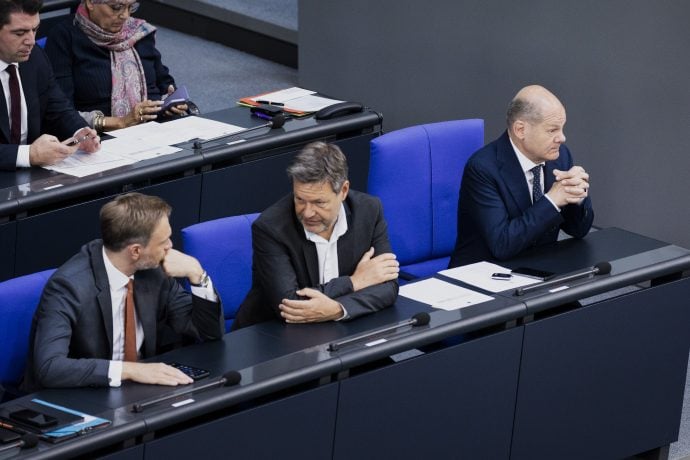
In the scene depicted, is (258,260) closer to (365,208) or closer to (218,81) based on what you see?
(365,208)

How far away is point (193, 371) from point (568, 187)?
156 centimetres

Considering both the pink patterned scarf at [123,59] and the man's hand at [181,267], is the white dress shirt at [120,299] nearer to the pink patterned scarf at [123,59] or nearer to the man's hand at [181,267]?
the man's hand at [181,267]

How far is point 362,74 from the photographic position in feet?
24.2

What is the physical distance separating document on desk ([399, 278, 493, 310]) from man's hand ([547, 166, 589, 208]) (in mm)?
547

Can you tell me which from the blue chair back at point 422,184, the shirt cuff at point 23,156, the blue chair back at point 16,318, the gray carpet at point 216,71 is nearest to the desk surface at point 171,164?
the shirt cuff at point 23,156

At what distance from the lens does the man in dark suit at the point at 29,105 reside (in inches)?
190

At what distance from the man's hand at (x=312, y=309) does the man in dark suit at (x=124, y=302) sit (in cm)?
20

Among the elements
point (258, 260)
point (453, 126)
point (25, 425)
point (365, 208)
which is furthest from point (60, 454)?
point (453, 126)

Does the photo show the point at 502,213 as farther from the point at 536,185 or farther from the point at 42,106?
the point at 42,106

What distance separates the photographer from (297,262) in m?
4.06

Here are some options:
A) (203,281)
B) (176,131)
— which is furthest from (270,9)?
(203,281)

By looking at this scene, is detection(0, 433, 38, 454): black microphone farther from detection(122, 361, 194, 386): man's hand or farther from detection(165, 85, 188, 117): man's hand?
detection(165, 85, 188, 117): man's hand

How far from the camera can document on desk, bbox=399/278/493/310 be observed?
4008mm

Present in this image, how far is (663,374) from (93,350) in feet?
6.12
